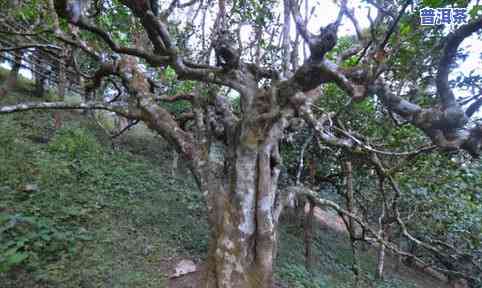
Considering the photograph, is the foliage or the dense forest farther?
the foliage

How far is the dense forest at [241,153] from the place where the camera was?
2.53 m

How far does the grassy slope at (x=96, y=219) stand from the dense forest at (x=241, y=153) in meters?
0.03

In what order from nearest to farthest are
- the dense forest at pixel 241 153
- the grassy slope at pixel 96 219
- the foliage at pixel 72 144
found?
the dense forest at pixel 241 153 < the grassy slope at pixel 96 219 < the foliage at pixel 72 144

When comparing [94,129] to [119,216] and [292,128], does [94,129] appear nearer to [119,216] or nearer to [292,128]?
[119,216]

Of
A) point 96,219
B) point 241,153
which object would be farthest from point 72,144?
point 241,153

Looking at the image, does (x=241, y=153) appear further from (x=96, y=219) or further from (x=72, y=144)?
(x=72, y=144)

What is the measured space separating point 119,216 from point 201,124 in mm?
2111

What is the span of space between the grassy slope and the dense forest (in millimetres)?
26

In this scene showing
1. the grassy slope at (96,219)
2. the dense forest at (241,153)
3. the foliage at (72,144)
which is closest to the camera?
the dense forest at (241,153)

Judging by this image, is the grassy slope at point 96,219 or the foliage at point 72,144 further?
the foliage at point 72,144

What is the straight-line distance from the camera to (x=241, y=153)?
312 centimetres

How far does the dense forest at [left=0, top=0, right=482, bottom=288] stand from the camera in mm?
2525

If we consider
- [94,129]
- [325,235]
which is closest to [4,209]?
[94,129]

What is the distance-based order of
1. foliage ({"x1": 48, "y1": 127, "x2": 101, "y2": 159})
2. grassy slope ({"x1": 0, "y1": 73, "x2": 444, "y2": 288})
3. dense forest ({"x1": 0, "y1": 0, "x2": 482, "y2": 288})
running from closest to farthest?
dense forest ({"x1": 0, "y1": 0, "x2": 482, "y2": 288})
grassy slope ({"x1": 0, "y1": 73, "x2": 444, "y2": 288})
foliage ({"x1": 48, "y1": 127, "x2": 101, "y2": 159})
